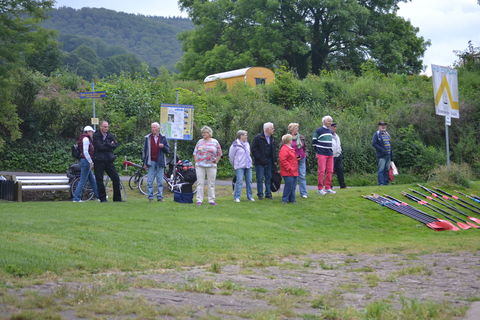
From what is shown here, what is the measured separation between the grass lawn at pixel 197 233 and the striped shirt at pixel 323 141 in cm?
140

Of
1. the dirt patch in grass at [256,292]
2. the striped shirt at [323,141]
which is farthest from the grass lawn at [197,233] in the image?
the striped shirt at [323,141]

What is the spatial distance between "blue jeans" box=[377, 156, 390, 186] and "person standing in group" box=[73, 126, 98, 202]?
959 centimetres

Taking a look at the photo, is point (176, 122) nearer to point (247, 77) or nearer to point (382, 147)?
point (382, 147)

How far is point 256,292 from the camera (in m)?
8.30

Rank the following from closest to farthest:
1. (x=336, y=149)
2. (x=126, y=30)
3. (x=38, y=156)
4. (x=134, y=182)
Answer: (x=336, y=149)
(x=134, y=182)
(x=38, y=156)
(x=126, y=30)

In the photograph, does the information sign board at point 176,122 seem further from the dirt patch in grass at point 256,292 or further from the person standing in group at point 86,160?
the dirt patch in grass at point 256,292

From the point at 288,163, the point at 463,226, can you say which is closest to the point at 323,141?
the point at 288,163

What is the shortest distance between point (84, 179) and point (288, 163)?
18.5 ft

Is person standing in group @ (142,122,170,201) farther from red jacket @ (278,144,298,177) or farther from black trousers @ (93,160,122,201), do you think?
red jacket @ (278,144,298,177)

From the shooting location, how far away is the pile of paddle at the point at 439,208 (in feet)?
59.5

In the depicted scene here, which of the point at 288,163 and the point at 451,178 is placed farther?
the point at 451,178

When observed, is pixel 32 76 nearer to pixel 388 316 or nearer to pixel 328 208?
pixel 328 208

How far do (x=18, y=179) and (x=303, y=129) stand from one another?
1512 cm

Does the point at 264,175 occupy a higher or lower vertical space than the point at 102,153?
lower
